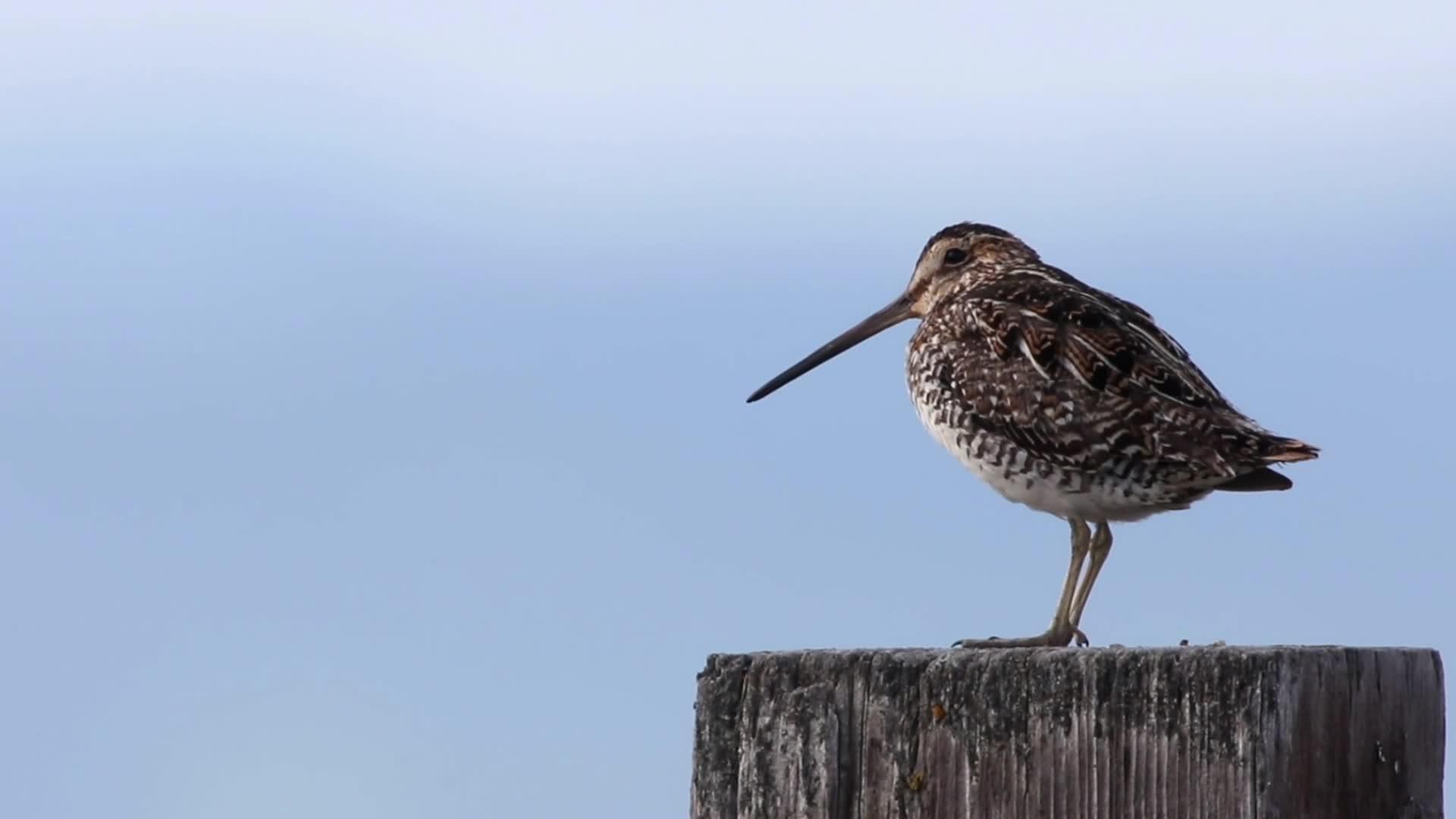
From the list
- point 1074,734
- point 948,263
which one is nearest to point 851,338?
point 948,263

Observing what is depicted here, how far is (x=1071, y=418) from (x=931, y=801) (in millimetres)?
3613

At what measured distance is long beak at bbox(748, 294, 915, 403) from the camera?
31.5 feet

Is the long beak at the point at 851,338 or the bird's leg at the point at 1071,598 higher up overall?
the long beak at the point at 851,338

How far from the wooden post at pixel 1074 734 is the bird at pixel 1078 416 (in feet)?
9.10

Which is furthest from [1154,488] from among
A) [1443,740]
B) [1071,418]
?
[1443,740]

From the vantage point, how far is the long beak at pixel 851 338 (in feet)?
31.5

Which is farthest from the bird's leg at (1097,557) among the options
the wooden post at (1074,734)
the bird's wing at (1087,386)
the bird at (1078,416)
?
the wooden post at (1074,734)

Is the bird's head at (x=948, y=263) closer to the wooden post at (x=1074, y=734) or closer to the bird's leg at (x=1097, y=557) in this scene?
the bird's leg at (x=1097, y=557)

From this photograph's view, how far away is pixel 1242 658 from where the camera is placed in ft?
11.5

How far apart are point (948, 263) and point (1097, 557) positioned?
2029mm

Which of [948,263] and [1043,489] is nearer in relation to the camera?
[1043,489]

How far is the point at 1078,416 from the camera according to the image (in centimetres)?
722

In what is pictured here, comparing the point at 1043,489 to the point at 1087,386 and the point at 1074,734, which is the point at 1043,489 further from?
the point at 1074,734

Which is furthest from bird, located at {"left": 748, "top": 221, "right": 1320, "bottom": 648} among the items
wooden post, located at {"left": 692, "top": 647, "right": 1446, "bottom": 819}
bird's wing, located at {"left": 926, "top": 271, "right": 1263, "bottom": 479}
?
wooden post, located at {"left": 692, "top": 647, "right": 1446, "bottom": 819}
